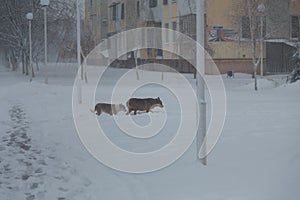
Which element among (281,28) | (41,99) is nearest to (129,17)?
(281,28)

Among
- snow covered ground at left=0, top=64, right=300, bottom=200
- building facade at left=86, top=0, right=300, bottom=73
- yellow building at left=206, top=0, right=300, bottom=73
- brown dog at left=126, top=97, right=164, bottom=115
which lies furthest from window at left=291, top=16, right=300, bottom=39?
brown dog at left=126, top=97, right=164, bottom=115

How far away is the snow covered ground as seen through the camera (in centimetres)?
673

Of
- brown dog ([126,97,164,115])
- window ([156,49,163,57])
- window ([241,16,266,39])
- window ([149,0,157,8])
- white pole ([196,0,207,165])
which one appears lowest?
brown dog ([126,97,164,115])

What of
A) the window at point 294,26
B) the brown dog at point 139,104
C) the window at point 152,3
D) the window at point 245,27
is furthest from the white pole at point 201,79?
the window at point 152,3

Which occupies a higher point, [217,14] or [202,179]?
[217,14]

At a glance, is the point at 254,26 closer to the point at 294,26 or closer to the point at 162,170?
the point at 294,26

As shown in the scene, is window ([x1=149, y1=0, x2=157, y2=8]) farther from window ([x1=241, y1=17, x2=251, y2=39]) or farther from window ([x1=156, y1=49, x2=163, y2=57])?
window ([x1=241, y1=17, x2=251, y2=39])

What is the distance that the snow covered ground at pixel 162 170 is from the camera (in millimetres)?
6734

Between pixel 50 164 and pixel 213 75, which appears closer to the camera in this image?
pixel 50 164

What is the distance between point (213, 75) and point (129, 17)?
829 inches

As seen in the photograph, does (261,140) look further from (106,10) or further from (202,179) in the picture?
(106,10)

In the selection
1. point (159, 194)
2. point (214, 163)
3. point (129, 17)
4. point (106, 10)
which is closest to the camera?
point (159, 194)

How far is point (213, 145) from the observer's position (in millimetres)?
9414

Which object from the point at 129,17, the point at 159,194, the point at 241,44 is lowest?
the point at 159,194
